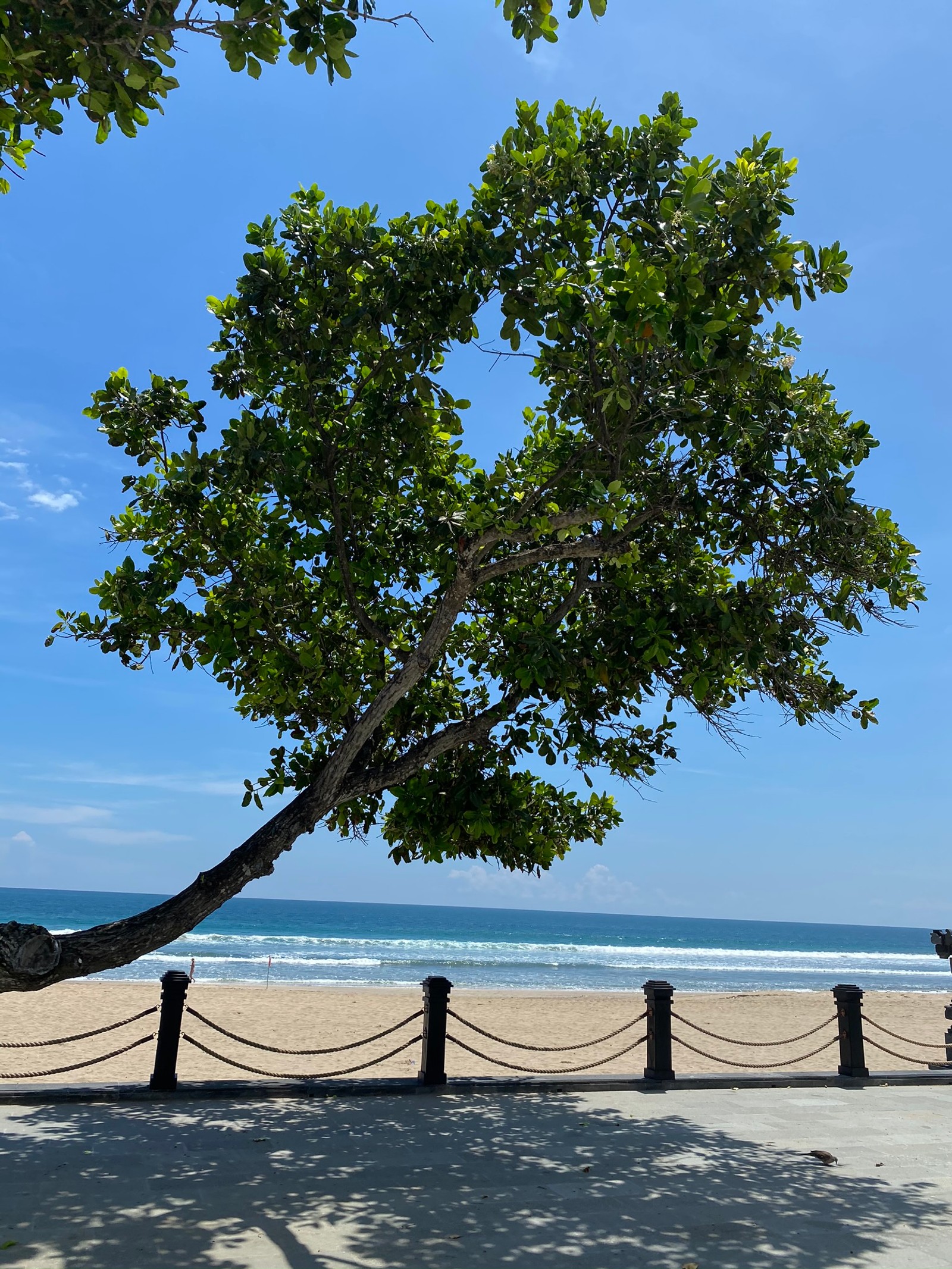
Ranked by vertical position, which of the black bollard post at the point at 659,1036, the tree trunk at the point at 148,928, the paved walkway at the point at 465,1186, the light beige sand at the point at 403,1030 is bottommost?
the light beige sand at the point at 403,1030

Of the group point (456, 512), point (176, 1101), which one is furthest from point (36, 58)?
point (176, 1101)

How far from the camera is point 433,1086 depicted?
10094mm

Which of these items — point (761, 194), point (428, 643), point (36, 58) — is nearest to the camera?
point (36, 58)

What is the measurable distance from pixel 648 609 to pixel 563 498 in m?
1.33

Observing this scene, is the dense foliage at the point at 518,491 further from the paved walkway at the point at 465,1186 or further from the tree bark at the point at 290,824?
the paved walkway at the point at 465,1186

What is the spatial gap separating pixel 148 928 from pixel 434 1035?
5009 mm

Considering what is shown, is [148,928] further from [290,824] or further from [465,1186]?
[465,1186]

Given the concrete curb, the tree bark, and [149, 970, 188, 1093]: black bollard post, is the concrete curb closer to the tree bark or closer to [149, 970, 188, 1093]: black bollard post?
[149, 970, 188, 1093]: black bollard post

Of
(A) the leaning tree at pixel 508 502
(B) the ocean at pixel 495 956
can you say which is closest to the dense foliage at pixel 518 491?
(A) the leaning tree at pixel 508 502

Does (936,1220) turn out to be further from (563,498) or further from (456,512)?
(456,512)

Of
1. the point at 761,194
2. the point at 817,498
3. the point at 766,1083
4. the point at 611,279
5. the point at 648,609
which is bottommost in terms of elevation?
the point at 766,1083

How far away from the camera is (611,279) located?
6066 mm

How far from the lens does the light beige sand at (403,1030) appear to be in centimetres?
1614

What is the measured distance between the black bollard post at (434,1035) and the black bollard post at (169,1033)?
2.62 metres
